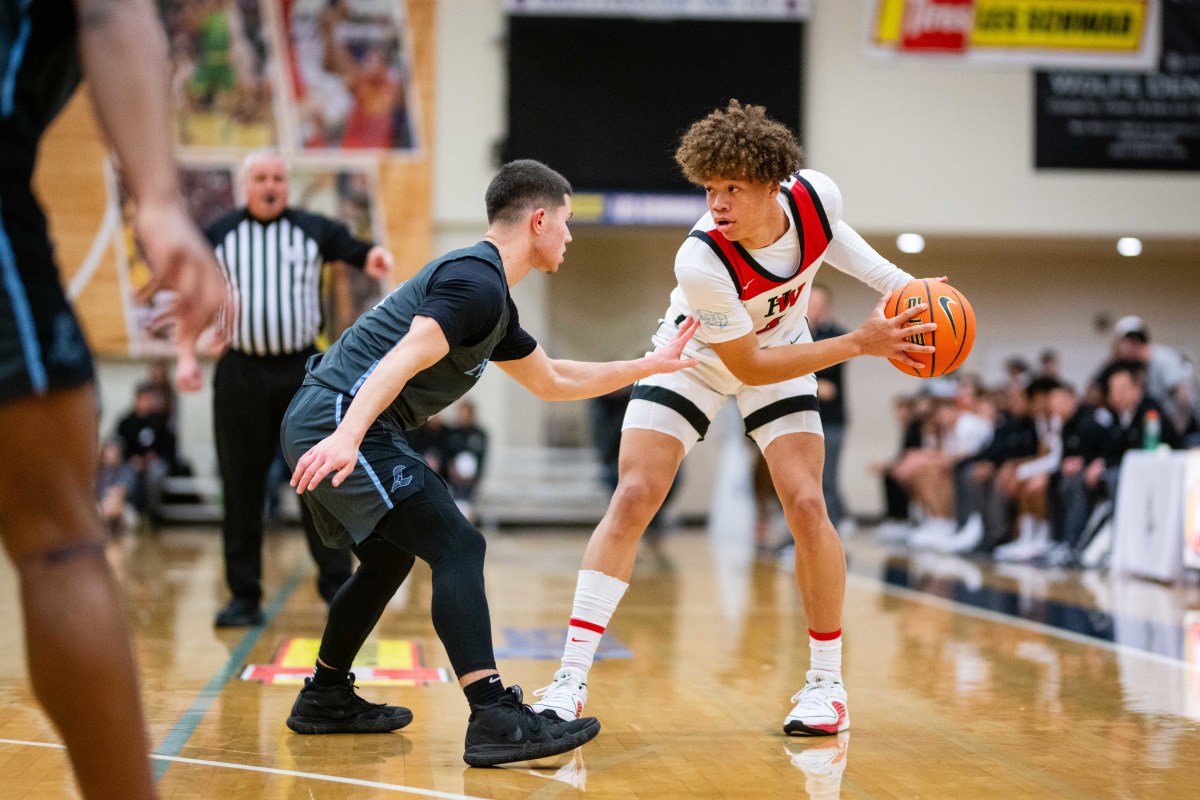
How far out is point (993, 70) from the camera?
48.2ft

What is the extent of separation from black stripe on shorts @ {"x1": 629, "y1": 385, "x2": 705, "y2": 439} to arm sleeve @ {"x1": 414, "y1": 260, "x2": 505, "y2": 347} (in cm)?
79

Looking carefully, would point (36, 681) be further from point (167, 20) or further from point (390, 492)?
point (167, 20)

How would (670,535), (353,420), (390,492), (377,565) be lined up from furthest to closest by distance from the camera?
1. (670,535)
2. (377,565)
3. (390,492)
4. (353,420)

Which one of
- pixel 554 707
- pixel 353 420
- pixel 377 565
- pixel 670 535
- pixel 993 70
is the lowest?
pixel 670 535

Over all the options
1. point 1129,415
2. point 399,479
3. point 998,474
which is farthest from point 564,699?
point 998,474

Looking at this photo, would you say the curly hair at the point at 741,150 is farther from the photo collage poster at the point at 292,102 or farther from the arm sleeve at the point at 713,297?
the photo collage poster at the point at 292,102

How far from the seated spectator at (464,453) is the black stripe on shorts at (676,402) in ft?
31.2

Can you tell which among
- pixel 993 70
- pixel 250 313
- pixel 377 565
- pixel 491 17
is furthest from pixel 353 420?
pixel 993 70

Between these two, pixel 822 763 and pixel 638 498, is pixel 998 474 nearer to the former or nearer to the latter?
pixel 638 498

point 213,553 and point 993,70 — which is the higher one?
point 993,70

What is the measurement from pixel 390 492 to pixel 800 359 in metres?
1.17

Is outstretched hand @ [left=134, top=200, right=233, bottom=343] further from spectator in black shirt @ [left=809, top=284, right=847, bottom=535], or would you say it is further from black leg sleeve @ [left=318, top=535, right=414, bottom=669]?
spectator in black shirt @ [left=809, top=284, right=847, bottom=535]

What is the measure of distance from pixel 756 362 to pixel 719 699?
1.19 m

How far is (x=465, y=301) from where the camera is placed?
3.05 meters
